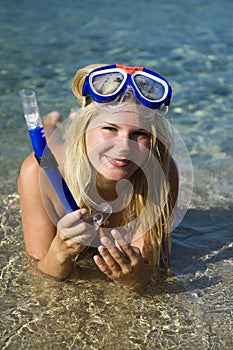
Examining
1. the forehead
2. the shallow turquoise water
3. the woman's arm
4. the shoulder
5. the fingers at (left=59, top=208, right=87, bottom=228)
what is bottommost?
the shallow turquoise water

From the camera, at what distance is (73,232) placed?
2979 millimetres

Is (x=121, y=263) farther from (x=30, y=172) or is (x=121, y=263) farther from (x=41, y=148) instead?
(x=41, y=148)

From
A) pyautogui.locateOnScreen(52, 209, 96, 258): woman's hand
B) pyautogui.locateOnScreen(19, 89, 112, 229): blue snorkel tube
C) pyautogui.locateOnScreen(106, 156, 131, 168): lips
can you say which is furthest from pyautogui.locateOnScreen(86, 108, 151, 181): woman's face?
pyautogui.locateOnScreen(52, 209, 96, 258): woman's hand

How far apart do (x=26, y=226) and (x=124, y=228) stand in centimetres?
70

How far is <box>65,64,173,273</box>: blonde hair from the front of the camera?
342cm

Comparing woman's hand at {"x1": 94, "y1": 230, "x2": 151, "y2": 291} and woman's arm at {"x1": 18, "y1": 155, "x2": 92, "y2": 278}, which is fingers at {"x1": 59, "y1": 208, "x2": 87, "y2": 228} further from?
woman's arm at {"x1": 18, "y1": 155, "x2": 92, "y2": 278}

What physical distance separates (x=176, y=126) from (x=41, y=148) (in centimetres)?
429

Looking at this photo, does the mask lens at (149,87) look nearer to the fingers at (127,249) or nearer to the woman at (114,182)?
the woman at (114,182)

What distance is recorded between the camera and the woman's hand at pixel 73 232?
2918mm

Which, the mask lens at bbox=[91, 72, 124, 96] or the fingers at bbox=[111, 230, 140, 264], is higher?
the mask lens at bbox=[91, 72, 124, 96]

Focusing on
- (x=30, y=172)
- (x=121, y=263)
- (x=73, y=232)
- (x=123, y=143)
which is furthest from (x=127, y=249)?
(x=30, y=172)

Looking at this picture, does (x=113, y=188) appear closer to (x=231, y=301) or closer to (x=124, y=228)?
(x=124, y=228)

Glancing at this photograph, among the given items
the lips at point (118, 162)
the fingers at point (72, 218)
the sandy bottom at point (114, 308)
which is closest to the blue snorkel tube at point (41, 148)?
the fingers at point (72, 218)

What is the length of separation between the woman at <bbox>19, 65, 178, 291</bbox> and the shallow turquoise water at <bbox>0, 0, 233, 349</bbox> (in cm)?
22
